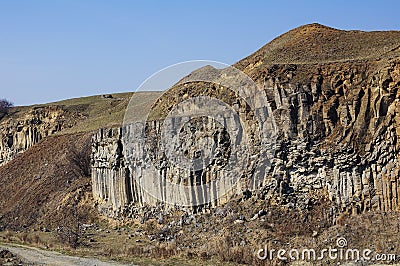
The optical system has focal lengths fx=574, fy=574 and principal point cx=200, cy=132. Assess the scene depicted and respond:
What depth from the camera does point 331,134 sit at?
87.2ft

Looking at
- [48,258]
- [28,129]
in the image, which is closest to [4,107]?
[28,129]

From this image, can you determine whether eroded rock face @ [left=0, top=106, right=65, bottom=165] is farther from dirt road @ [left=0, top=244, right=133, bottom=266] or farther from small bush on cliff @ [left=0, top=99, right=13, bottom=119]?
dirt road @ [left=0, top=244, right=133, bottom=266]

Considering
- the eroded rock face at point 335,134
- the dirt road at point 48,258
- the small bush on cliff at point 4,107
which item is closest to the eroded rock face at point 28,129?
the small bush on cliff at point 4,107

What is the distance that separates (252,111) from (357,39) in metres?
11.1

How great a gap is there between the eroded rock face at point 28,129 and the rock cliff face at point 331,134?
3697 cm

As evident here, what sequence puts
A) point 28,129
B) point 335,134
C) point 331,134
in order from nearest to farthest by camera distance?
point 335,134 → point 331,134 → point 28,129

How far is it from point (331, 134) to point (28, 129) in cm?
4905

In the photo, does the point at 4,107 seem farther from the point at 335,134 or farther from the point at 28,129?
the point at 335,134

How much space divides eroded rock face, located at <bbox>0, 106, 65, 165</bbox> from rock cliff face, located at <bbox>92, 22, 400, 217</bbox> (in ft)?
121

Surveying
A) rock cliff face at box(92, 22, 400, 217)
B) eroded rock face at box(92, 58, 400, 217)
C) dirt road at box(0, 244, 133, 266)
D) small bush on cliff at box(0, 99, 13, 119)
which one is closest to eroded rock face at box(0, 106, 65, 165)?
small bush on cliff at box(0, 99, 13, 119)

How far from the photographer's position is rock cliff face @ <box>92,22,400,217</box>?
960 inches

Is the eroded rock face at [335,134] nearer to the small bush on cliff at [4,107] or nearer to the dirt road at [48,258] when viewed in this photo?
the dirt road at [48,258]

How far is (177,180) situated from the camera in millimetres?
31922

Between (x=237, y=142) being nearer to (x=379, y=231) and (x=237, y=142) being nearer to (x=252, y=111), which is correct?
(x=252, y=111)
